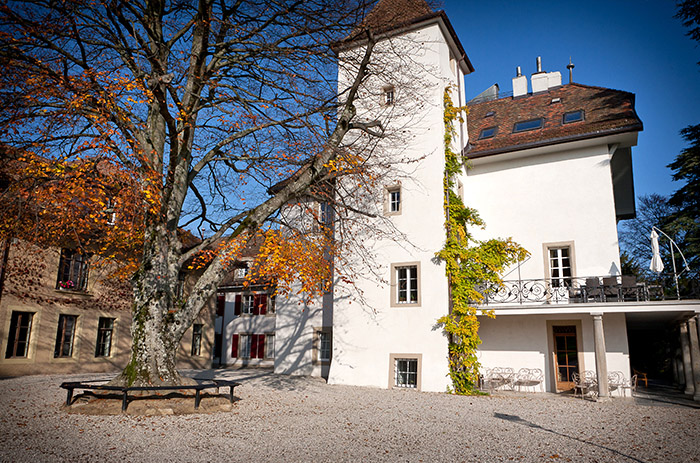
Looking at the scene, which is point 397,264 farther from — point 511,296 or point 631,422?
point 631,422

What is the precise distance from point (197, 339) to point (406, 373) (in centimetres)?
1477

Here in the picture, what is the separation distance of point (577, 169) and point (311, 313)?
37.6ft

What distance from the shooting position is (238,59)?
425 inches

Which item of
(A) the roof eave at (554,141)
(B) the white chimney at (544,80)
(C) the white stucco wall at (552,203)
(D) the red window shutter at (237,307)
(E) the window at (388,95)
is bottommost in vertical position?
(D) the red window shutter at (237,307)

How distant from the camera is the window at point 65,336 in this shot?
62.2ft

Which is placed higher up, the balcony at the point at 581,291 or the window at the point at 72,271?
the window at the point at 72,271

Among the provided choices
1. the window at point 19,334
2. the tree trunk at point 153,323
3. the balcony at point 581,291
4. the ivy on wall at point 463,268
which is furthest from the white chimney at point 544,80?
the window at point 19,334

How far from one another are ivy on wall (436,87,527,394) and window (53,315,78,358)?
14686mm

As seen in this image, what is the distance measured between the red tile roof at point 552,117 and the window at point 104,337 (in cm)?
1671

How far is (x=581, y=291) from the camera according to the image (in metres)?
14.7

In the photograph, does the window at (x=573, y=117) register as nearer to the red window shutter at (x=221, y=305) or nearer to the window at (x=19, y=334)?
the window at (x=19, y=334)

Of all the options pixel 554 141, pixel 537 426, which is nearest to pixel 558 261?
pixel 554 141

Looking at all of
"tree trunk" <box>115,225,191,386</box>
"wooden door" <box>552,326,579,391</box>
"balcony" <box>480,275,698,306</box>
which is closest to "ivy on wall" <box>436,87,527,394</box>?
"balcony" <box>480,275,698,306</box>

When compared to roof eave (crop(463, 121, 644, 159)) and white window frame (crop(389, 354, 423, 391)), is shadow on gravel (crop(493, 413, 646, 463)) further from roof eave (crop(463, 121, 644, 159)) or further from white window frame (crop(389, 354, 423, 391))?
roof eave (crop(463, 121, 644, 159))
